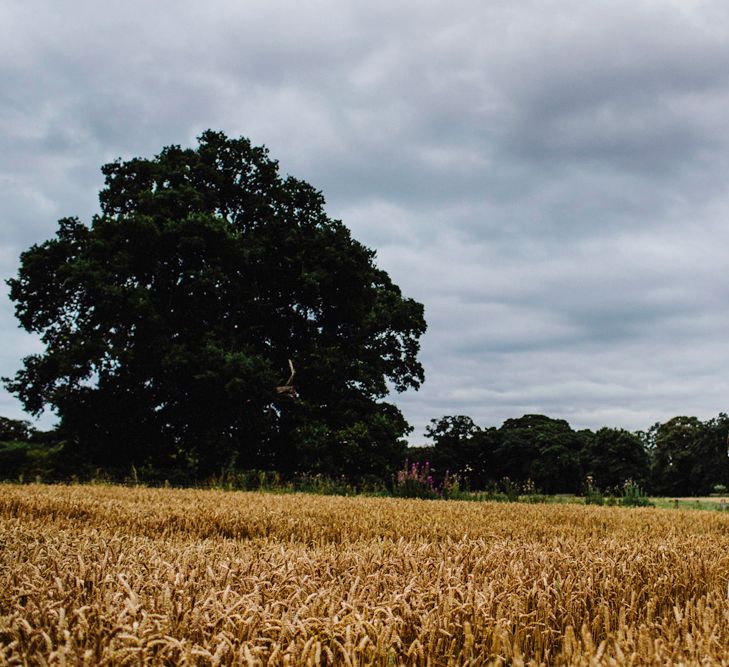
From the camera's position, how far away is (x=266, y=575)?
305 cm

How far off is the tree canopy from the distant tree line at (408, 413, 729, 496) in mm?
20550

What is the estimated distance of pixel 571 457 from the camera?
5350 centimetres

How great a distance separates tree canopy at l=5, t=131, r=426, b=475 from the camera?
21.2m

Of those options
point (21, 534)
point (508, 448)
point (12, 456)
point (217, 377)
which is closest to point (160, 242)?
point (217, 377)

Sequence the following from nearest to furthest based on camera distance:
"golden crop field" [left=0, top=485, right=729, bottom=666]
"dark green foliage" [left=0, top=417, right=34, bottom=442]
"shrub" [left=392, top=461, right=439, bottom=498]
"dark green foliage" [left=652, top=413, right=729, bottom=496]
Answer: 1. "golden crop field" [left=0, top=485, right=729, bottom=666]
2. "shrub" [left=392, top=461, right=439, bottom=498]
3. "dark green foliage" [left=0, top=417, right=34, bottom=442]
4. "dark green foliage" [left=652, top=413, right=729, bottom=496]

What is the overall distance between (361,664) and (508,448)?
187 ft

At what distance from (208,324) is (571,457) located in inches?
1564

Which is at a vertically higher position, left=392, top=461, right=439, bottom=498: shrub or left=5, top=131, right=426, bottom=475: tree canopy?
left=5, top=131, right=426, bottom=475: tree canopy

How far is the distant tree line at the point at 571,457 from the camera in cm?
5025

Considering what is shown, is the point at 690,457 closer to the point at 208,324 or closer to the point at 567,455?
the point at 567,455

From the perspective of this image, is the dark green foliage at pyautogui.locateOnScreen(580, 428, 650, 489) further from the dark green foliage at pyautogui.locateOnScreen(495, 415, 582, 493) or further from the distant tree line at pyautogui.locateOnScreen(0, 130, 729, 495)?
the distant tree line at pyautogui.locateOnScreen(0, 130, 729, 495)

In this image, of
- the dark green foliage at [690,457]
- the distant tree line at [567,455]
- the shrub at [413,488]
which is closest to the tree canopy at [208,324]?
the shrub at [413,488]

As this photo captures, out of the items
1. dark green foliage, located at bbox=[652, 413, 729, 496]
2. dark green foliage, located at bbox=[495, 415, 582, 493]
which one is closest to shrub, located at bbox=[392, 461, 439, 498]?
dark green foliage, located at bbox=[495, 415, 582, 493]

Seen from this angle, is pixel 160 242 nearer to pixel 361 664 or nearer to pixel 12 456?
pixel 12 456
